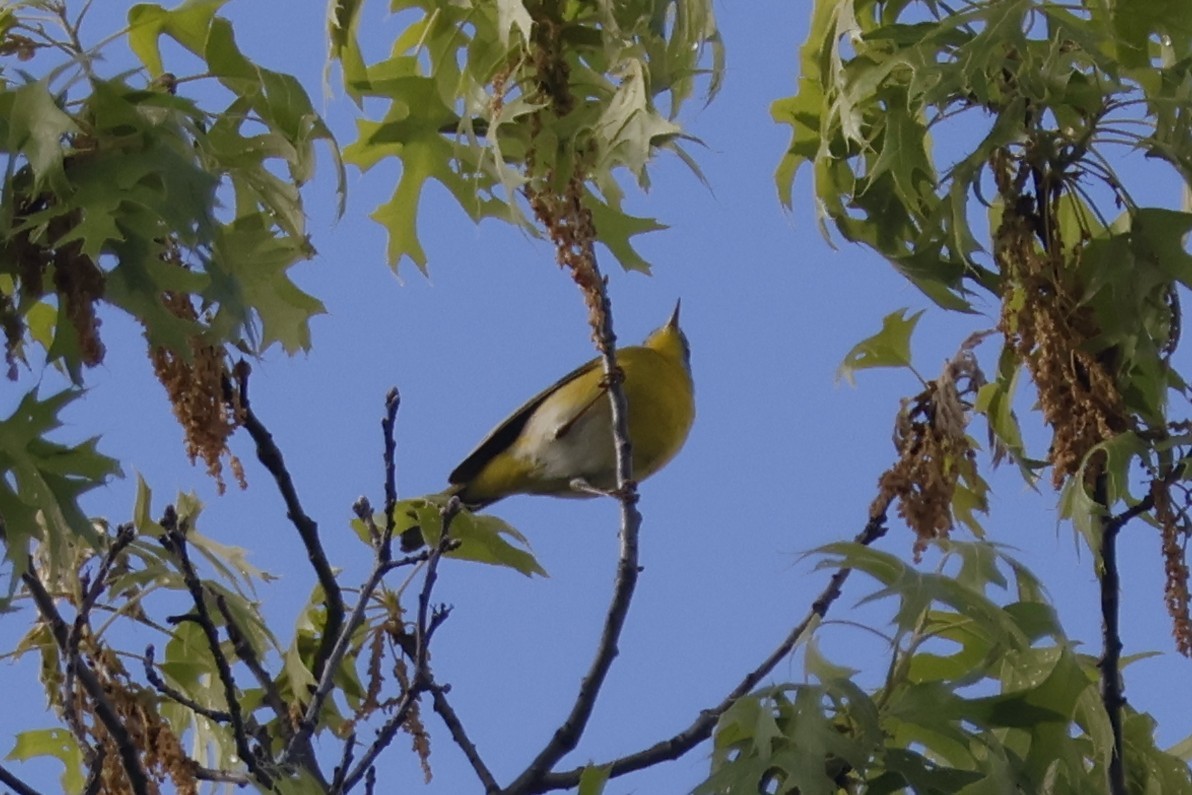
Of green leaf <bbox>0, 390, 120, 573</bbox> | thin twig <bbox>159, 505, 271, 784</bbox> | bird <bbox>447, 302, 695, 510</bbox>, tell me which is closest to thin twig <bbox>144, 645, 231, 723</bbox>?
thin twig <bbox>159, 505, 271, 784</bbox>

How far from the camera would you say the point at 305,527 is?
3.71 m

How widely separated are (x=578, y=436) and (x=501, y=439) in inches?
15.2

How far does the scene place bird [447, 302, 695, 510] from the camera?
652 cm

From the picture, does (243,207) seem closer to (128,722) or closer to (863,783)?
(128,722)

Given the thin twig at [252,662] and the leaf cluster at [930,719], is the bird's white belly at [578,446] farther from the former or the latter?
the leaf cluster at [930,719]

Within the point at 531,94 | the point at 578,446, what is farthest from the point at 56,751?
the point at 578,446

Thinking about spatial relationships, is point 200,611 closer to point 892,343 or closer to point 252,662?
point 252,662

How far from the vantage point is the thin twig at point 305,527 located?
361cm

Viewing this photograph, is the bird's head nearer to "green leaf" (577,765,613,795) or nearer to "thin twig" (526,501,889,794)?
"thin twig" (526,501,889,794)

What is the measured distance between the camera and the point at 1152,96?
10.4 ft

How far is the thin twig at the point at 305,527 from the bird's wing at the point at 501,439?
2.90 m

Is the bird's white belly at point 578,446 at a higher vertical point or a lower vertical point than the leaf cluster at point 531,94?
higher

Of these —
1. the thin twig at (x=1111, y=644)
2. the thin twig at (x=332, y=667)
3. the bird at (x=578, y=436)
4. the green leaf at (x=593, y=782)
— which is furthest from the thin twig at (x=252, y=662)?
the bird at (x=578, y=436)

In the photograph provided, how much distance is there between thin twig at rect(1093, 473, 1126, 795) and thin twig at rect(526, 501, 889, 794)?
1.66 feet
